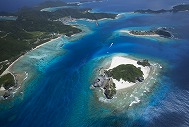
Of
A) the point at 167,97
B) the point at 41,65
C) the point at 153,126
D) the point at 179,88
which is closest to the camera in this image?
the point at 153,126

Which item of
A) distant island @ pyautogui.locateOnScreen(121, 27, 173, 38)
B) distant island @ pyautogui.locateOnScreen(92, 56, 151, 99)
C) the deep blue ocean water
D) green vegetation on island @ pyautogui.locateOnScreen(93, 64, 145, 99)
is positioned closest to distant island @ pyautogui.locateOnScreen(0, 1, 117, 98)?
the deep blue ocean water

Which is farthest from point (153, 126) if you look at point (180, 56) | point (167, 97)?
point (180, 56)

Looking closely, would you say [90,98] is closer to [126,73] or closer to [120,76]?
[120,76]

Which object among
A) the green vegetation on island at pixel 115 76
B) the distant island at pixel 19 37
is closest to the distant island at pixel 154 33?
the distant island at pixel 19 37

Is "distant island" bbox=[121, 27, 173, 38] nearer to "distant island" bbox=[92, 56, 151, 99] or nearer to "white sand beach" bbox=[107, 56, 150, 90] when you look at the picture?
"white sand beach" bbox=[107, 56, 150, 90]

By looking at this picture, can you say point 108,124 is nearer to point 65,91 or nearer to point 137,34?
point 65,91

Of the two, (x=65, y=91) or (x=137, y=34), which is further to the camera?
(x=137, y=34)

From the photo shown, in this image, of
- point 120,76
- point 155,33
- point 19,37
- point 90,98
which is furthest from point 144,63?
Result: point 19,37

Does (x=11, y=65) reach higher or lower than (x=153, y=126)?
lower

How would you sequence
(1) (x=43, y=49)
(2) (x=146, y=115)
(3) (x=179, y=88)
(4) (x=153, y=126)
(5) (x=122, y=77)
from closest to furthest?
(4) (x=153, y=126), (2) (x=146, y=115), (3) (x=179, y=88), (5) (x=122, y=77), (1) (x=43, y=49)
